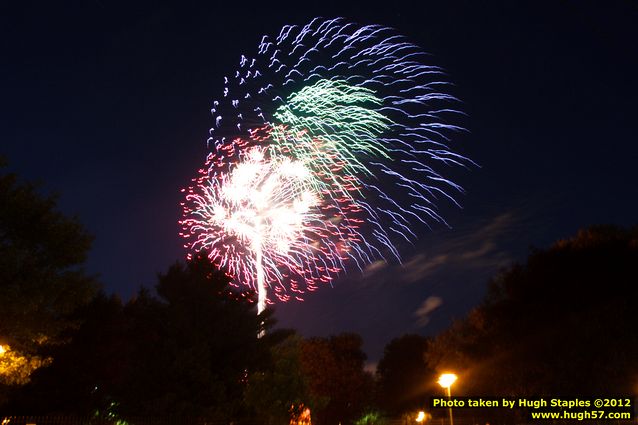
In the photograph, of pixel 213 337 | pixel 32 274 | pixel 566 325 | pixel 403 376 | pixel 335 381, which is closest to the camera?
pixel 32 274

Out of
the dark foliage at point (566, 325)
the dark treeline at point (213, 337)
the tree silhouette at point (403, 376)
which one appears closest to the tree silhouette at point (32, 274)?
the dark treeline at point (213, 337)

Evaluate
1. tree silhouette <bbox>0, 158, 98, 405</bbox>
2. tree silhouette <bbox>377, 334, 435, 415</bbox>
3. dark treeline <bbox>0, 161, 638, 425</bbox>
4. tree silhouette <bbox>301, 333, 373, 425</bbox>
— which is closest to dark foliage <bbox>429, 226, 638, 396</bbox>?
dark treeline <bbox>0, 161, 638, 425</bbox>

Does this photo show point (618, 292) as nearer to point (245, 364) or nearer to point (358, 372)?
point (245, 364)

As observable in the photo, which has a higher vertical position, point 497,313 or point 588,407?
point 497,313

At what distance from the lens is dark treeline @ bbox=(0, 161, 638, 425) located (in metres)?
17.2

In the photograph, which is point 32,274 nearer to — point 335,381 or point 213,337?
point 213,337

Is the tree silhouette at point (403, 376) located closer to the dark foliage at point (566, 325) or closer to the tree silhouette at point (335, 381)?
the tree silhouette at point (335, 381)

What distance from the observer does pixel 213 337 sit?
2519 cm

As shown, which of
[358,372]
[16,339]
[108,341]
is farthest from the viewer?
[358,372]

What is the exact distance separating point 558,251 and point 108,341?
25069 millimetres

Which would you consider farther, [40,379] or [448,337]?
[448,337]

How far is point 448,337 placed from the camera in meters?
43.6

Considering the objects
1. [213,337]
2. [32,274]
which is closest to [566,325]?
[213,337]

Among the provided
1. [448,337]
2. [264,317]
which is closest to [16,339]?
[264,317]
